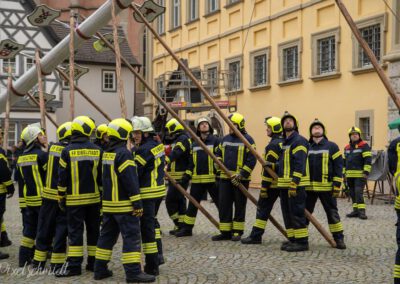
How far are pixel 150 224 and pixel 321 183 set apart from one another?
3237 mm

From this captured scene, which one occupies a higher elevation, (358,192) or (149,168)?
(149,168)

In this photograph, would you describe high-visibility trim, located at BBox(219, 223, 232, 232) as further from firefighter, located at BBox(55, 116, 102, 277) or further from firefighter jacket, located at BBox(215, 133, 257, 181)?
firefighter, located at BBox(55, 116, 102, 277)

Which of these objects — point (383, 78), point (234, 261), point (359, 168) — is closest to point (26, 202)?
point (234, 261)

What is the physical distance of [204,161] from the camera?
Answer: 1077cm

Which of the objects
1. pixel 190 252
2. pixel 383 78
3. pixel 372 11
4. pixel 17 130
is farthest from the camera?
pixel 17 130

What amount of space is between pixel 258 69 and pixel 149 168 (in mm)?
15791

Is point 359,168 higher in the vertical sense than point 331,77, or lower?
lower

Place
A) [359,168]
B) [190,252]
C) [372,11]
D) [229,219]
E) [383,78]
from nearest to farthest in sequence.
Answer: [383,78]
[190,252]
[229,219]
[359,168]
[372,11]

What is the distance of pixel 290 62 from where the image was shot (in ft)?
69.7

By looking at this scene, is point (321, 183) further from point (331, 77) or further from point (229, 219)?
point (331, 77)

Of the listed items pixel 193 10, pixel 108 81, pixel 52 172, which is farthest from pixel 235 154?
pixel 108 81

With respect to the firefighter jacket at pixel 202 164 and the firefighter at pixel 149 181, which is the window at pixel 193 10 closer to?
the firefighter jacket at pixel 202 164

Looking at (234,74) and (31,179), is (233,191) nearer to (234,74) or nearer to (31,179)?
(31,179)

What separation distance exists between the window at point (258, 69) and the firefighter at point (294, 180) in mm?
13183
